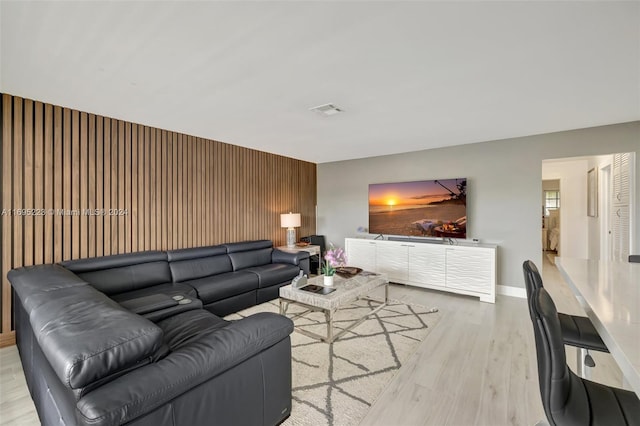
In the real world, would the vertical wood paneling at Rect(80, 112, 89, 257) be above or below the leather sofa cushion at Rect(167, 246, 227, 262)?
above

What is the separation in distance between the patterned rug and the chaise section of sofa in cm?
31

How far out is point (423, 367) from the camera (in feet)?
7.61

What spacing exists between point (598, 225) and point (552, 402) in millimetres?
6188

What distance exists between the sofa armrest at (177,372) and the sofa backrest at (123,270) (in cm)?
224

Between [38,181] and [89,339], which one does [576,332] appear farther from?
[38,181]

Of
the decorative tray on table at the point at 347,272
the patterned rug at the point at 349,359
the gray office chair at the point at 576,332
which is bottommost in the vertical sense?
the patterned rug at the point at 349,359

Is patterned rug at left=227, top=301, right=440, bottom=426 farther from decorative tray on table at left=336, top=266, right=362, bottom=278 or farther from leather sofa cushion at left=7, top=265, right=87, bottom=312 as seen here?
leather sofa cushion at left=7, top=265, right=87, bottom=312

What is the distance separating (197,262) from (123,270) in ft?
2.73

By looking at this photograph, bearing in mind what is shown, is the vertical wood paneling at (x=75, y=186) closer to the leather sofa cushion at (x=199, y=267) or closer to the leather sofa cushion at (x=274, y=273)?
→ the leather sofa cushion at (x=199, y=267)

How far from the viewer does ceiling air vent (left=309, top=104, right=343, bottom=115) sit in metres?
2.87

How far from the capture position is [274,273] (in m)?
3.93

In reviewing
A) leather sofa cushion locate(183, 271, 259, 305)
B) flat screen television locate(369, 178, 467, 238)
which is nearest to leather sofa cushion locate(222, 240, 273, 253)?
leather sofa cushion locate(183, 271, 259, 305)

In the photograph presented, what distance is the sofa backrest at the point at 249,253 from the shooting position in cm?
414

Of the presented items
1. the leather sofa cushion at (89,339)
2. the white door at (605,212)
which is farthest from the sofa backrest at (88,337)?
the white door at (605,212)
